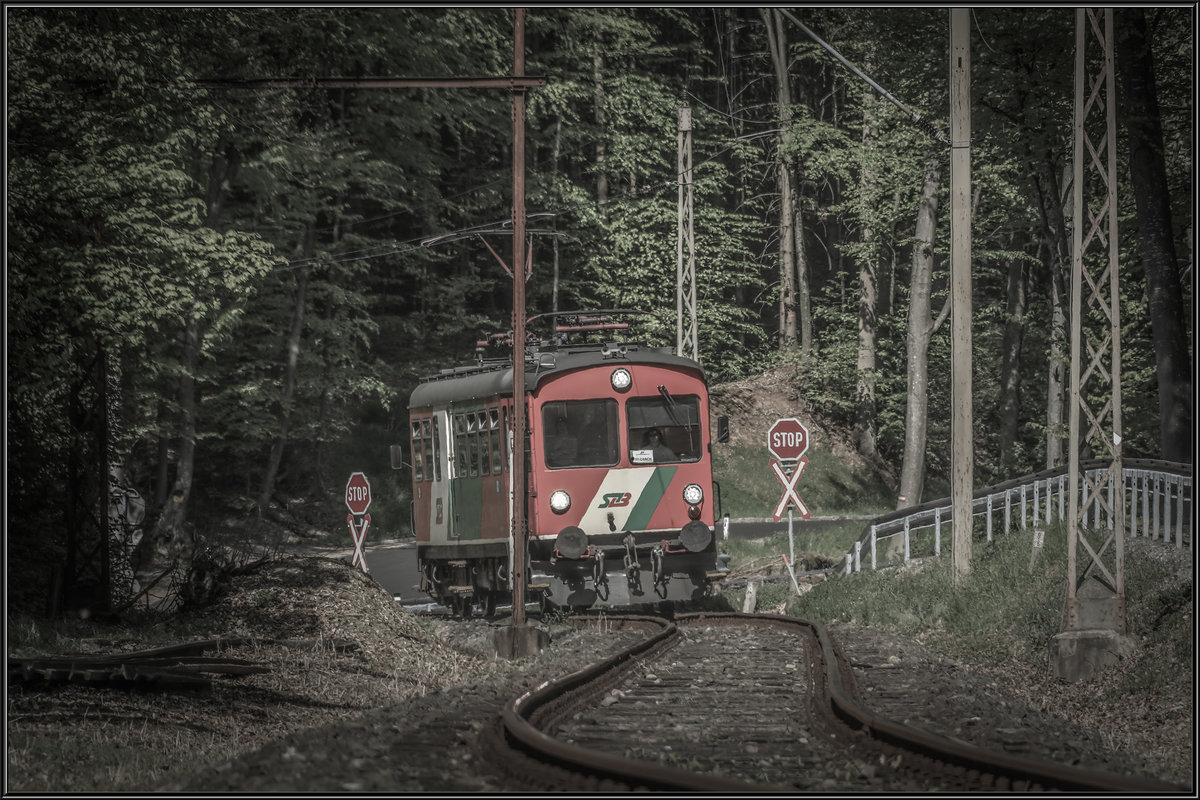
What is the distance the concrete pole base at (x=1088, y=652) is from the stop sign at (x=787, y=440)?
7090 millimetres

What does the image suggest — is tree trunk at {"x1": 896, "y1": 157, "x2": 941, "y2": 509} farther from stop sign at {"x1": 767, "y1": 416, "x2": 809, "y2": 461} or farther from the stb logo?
the stb logo

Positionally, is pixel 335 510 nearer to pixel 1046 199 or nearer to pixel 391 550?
pixel 391 550

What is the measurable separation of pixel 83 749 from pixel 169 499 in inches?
895

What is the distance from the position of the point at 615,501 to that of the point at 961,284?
5508mm

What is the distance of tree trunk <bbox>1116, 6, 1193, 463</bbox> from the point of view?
2011 centimetres

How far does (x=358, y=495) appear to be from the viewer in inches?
910

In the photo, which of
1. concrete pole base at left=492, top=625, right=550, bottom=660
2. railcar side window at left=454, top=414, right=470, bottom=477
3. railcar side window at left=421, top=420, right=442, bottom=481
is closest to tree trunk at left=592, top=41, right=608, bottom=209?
railcar side window at left=421, top=420, right=442, bottom=481

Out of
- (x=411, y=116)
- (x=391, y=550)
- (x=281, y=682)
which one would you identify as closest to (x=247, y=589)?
(x=281, y=682)

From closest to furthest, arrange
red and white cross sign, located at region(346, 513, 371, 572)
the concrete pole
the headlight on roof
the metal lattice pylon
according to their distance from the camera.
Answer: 1. the metal lattice pylon
2. the concrete pole
3. the headlight on roof
4. red and white cross sign, located at region(346, 513, 371, 572)

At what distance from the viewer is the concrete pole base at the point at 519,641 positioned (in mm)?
15477

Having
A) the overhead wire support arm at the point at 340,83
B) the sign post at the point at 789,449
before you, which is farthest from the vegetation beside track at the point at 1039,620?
the overhead wire support arm at the point at 340,83

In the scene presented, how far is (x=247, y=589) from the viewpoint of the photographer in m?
16.1

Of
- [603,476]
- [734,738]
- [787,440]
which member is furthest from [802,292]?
[734,738]

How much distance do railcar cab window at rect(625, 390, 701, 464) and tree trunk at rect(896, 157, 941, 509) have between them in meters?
12.4
